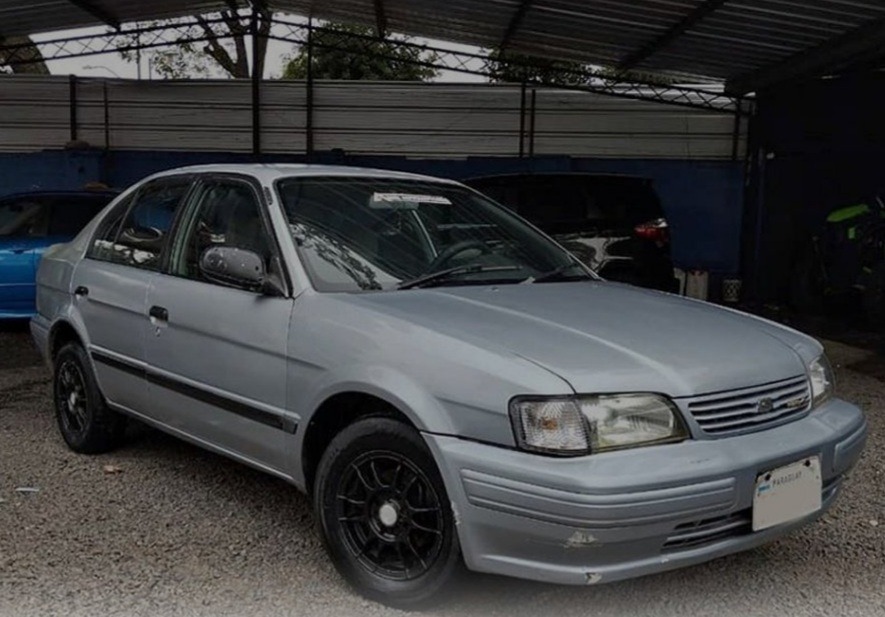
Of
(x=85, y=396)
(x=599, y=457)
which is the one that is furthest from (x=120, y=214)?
A: (x=599, y=457)

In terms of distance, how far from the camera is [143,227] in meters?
4.33

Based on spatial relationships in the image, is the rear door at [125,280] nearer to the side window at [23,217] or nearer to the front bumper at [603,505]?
the front bumper at [603,505]

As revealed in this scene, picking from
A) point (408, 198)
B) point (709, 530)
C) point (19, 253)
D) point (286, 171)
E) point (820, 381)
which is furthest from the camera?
point (19, 253)

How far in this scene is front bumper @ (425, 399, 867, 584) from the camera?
7.89ft

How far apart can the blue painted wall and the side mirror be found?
28.6ft

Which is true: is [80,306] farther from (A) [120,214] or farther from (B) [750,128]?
(B) [750,128]

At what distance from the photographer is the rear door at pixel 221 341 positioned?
325cm

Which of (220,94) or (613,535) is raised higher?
(220,94)

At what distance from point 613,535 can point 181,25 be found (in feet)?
34.8

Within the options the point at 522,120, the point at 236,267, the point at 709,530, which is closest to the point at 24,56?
the point at 522,120

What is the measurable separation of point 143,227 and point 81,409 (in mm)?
1108

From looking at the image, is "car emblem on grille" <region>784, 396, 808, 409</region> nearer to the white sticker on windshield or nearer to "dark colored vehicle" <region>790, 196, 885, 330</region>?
the white sticker on windshield

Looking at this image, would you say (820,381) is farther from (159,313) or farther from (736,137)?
(736,137)

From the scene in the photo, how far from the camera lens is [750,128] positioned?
1152 centimetres
